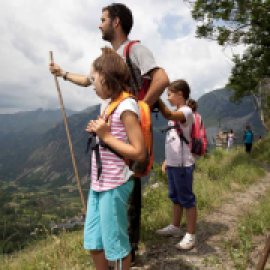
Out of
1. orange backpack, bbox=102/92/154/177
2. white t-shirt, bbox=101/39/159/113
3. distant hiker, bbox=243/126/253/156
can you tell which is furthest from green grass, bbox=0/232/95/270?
distant hiker, bbox=243/126/253/156

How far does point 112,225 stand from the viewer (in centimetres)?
144

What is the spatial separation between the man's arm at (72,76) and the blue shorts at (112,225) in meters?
1.01

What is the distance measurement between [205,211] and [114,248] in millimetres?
2894

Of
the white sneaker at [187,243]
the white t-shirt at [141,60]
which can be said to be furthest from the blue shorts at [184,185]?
the white t-shirt at [141,60]

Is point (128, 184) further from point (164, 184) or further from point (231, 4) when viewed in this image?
point (231, 4)

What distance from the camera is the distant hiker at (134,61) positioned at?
5.69 feet

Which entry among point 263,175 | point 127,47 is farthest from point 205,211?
point 263,175

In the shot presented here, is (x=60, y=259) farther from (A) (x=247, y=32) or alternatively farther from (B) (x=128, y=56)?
(A) (x=247, y=32)

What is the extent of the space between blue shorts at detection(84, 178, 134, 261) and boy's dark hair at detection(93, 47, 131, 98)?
23.2 inches

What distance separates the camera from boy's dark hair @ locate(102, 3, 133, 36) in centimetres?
187

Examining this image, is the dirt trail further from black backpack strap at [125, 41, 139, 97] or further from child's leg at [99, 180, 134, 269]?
black backpack strap at [125, 41, 139, 97]

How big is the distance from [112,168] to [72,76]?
1.11 metres

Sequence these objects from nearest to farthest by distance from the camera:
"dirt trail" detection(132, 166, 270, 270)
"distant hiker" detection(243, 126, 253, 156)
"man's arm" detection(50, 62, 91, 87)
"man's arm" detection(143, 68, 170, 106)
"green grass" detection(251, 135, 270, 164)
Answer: "man's arm" detection(143, 68, 170, 106) < "man's arm" detection(50, 62, 91, 87) < "dirt trail" detection(132, 166, 270, 270) < "green grass" detection(251, 135, 270, 164) < "distant hiker" detection(243, 126, 253, 156)

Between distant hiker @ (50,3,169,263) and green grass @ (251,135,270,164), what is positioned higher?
distant hiker @ (50,3,169,263)
